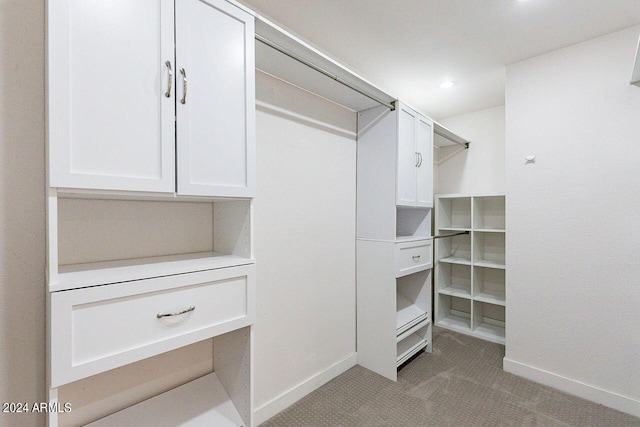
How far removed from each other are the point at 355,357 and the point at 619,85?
2.82 meters

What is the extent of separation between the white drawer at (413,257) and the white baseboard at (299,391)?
89cm

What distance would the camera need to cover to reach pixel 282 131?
1896 mm

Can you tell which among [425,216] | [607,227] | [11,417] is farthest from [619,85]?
[11,417]

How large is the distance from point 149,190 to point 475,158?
12.0ft

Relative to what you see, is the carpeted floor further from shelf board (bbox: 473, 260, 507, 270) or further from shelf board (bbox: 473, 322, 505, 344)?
shelf board (bbox: 473, 260, 507, 270)

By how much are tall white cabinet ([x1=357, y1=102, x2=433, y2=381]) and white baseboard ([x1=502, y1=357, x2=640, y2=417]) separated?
2.45 feet

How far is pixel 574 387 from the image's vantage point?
2076mm

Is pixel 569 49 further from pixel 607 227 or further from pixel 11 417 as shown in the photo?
pixel 11 417

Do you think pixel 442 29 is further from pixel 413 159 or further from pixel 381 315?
pixel 381 315

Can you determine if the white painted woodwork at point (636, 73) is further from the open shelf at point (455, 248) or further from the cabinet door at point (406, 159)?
the open shelf at point (455, 248)

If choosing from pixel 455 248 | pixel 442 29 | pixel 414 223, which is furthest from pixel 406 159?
pixel 455 248

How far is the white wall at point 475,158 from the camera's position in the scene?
333 centimetres

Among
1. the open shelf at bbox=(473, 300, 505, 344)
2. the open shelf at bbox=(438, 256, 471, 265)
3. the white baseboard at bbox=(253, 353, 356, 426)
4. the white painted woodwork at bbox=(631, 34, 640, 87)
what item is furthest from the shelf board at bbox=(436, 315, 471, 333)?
the white painted woodwork at bbox=(631, 34, 640, 87)

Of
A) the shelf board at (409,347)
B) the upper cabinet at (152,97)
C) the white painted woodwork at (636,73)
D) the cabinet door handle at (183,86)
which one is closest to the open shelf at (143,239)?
the upper cabinet at (152,97)
